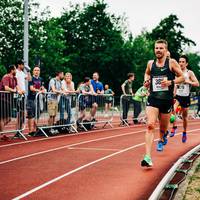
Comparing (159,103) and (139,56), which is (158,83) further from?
(139,56)

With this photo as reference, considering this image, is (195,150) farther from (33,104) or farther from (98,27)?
(98,27)

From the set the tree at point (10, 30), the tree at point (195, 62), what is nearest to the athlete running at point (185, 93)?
the tree at point (10, 30)

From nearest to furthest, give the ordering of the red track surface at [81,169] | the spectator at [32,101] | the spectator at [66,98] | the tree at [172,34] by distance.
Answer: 1. the red track surface at [81,169]
2. the spectator at [32,101]
3. the spectator at [66,98]
4. the tree at [172,34]

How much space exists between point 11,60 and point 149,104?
42.1m

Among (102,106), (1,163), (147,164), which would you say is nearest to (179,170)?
(147,164)

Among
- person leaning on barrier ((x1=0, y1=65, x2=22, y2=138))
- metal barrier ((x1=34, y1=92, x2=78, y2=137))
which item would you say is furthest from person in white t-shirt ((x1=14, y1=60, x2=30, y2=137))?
metal barrier ((x1=34, y1=92, x2=78, y2=137))

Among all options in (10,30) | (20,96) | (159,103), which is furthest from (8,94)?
(10,30)

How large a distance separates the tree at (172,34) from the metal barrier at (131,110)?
57373 mm

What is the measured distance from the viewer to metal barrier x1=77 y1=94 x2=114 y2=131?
15.1 meters

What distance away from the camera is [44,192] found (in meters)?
5.64

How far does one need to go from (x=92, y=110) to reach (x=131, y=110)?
425 cm

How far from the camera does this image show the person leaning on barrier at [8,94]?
1159 cm

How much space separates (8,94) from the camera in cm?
1177

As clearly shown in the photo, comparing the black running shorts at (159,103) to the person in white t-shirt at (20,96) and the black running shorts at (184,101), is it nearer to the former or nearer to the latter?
the black running shorts at (184,101)
